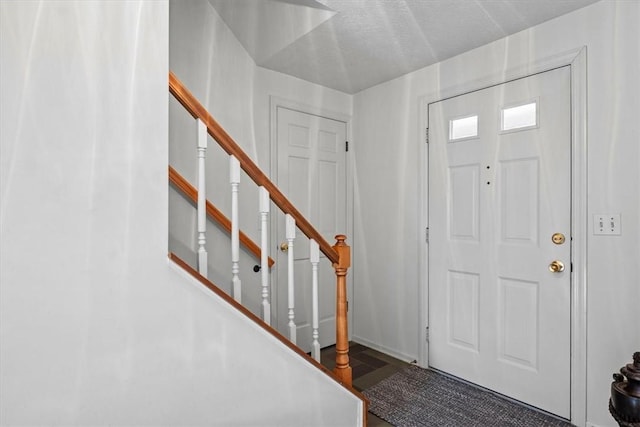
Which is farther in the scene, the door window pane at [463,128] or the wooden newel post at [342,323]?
the door window pane at [463,128]

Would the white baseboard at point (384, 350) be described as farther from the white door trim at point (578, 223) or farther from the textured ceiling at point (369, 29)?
the textured ceiling at point (369, 29)

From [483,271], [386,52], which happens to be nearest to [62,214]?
[386,52]

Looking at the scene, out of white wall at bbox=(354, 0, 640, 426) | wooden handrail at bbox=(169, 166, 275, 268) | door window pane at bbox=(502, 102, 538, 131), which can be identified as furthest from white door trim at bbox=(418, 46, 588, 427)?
wooden handrail at bbox=(169, 166, 275, 268)

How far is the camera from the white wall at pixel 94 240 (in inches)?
43.8

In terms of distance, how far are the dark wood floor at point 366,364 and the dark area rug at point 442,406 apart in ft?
0.27

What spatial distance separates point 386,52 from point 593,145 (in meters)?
1.37

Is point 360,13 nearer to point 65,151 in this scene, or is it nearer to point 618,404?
point 65,151

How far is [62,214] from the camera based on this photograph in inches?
46.3

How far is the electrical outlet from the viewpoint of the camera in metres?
1.83

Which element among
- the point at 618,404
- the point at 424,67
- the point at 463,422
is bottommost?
the point at 463,422

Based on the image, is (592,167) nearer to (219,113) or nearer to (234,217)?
Result: (234,217)

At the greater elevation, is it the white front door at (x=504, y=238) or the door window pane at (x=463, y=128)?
the door window pane at (x=463, y=128)

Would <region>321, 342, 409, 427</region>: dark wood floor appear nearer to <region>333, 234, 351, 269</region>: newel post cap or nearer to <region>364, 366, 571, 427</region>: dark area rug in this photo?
A: <region>364, 366, 571, 427</region>: dark area rug

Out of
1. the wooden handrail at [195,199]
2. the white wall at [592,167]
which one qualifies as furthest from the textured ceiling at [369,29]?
the wooden handrail at [195,199]
